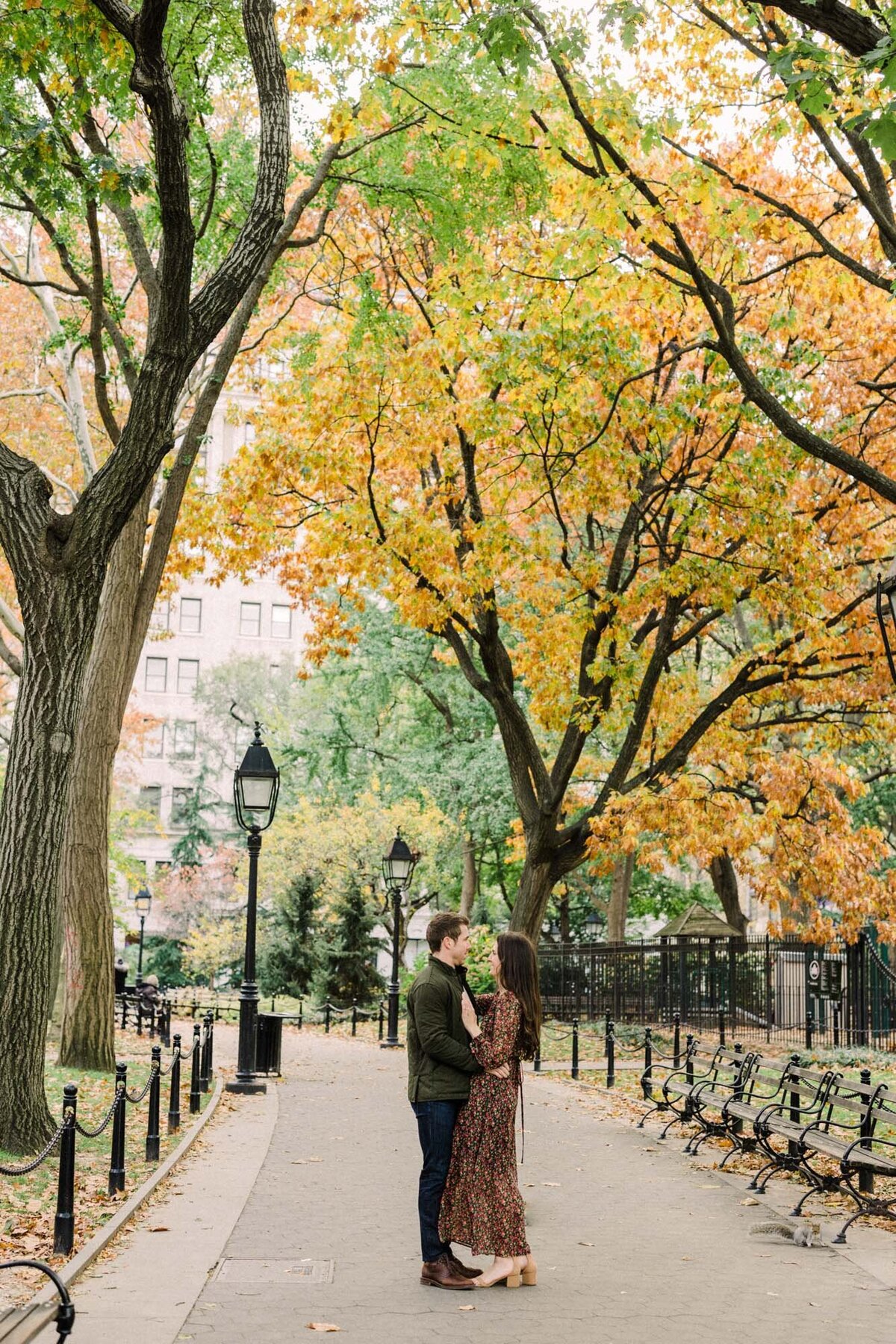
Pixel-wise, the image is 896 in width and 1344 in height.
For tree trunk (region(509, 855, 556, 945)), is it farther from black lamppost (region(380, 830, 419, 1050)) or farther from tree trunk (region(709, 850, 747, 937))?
tree trunk (region(709, 850, 747, 937))

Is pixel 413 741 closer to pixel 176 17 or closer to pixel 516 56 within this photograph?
pixel 176 17

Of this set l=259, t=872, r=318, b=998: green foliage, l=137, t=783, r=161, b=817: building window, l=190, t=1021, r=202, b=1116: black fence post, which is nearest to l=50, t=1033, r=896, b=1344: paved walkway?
l=190, t=1021, r=202, b=1116: black fence post

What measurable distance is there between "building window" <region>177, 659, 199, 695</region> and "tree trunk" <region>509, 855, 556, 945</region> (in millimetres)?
52170

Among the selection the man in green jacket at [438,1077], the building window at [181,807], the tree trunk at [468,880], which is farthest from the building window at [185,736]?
the man in green jacket at [438,1077]

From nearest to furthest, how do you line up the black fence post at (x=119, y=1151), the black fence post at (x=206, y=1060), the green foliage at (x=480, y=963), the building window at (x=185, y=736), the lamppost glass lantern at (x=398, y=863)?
the black fence post at (x=119, y=1151) → the black fence post at (x=206, y=1060) → the lamppost glass lantern at (x=398, y=863) → the green foliage at (x=480, y=963) → the building window at (x=185, y=736)

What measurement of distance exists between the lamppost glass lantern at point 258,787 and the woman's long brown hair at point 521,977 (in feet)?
33.9

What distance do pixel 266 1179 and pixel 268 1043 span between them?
30.2 ft

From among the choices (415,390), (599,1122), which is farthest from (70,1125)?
(415,390)

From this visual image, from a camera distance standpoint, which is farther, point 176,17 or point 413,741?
point 413,741

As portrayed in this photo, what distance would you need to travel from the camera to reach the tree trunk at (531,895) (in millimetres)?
18641

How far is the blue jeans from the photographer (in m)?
7.09

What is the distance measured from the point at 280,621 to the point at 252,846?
179 ft

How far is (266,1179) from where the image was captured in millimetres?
10523

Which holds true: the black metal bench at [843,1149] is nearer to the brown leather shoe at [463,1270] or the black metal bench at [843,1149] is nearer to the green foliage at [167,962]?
the brown leather shoe at [463,1270]
